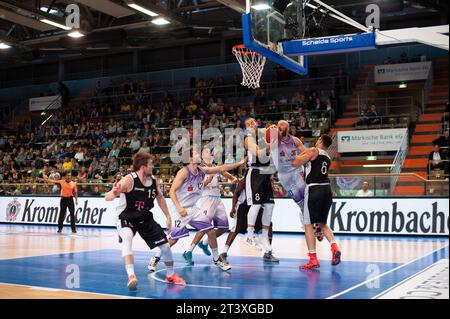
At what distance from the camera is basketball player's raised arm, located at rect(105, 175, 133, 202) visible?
716 cm

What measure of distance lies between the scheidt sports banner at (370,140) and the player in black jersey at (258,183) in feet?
37.9

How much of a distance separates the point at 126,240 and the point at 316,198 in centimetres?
334

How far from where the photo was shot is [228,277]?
828 centimetres

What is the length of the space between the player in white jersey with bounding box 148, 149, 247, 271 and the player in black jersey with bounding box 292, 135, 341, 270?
43.9 inches

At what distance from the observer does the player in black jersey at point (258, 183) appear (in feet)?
30.8

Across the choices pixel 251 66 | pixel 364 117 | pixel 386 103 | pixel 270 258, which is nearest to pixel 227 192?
pixel 251 66

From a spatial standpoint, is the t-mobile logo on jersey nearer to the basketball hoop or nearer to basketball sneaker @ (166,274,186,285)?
basketball sneaker @ (166,274,186,285)

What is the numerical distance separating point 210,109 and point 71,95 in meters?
12.8

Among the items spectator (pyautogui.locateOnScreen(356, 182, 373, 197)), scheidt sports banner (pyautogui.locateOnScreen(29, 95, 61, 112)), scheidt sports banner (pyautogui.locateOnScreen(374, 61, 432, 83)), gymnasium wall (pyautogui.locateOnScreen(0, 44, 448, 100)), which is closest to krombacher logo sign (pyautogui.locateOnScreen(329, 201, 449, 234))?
spectator (pyautogui.locateOnScreen(356, 182, 373, 197))

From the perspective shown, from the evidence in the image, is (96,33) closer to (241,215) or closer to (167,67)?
(167,67)

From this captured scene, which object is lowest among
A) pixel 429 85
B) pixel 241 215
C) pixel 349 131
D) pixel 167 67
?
pixel 241 215

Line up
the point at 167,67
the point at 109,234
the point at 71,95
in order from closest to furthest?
the point at 109,234, the point at 167,67, the point at 71,95

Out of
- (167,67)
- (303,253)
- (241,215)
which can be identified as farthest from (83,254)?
(167,67)

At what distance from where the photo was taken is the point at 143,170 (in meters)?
7.45
